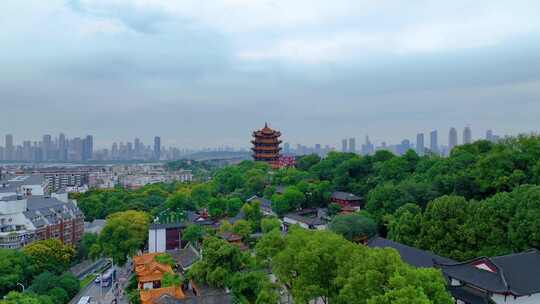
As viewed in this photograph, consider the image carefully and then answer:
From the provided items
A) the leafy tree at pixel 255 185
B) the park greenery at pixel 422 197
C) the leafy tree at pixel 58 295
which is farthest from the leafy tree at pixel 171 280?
the leafy tree at pixel 255 185

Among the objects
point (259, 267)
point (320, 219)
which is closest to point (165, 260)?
point (259, 267)

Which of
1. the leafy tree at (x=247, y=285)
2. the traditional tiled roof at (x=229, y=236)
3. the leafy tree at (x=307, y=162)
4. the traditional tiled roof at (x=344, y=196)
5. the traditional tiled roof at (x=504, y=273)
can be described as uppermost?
the leafy tree at (x=307, y=162)

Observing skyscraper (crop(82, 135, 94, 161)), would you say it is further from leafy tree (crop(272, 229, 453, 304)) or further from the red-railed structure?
leafy tree (crop(272, 229, 453, 304))

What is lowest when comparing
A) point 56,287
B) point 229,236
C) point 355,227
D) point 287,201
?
point 56,287

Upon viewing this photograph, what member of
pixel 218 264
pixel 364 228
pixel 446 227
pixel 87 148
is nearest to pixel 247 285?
pixel 218 264

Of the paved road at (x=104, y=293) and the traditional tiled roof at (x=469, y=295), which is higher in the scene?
the traditional tiled roof at (x=469, y=295)

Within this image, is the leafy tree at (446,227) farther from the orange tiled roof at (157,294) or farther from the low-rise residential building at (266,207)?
the low-rise residential building at (266,207)

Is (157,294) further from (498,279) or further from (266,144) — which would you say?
(266,144)
